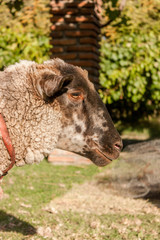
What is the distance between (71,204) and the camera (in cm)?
509

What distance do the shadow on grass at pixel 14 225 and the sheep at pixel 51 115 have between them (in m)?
1.65

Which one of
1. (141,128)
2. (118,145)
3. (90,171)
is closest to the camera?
(118,145)

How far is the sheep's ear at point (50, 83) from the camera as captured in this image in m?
2.37

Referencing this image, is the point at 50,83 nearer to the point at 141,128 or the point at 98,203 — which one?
the point at 98,203

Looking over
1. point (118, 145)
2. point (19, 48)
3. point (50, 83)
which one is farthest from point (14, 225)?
point (19, 48)

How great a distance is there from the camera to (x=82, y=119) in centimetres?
270

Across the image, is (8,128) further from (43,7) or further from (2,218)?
(43,7)

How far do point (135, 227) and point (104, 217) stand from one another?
1.61 ft

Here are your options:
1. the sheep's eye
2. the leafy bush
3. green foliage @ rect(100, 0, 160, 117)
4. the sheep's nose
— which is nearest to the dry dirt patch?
the sheep's nose

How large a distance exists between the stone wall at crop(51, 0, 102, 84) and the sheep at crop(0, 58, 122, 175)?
435 cm

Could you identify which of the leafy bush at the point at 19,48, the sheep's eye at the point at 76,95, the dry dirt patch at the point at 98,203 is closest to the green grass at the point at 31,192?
the dry dirt patch at the point at 98,203

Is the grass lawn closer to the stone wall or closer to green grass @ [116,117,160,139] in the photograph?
the stone wall

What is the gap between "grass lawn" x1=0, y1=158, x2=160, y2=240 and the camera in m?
3.89

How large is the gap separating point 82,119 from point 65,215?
7.40ft
